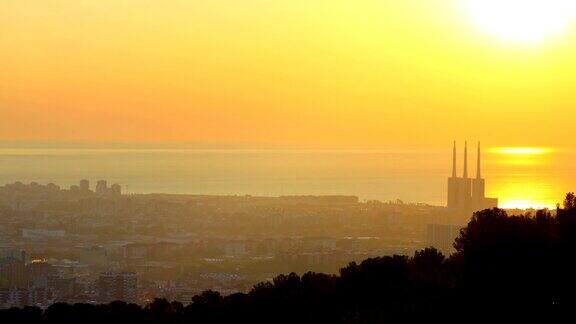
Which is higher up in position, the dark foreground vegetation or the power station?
the power station

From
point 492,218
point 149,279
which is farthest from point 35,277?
point 492,218

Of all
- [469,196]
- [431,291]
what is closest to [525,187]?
[469,196]

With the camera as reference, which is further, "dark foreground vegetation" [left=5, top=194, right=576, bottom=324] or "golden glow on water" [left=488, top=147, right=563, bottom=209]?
"golden glow on water" [left=488, top=147, right=563, bottom=209]

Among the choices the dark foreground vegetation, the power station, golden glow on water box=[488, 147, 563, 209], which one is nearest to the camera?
the dark foreground vegetation

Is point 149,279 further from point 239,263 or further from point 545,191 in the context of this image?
point 545,191

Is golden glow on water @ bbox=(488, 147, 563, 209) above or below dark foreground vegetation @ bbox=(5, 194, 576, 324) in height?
above

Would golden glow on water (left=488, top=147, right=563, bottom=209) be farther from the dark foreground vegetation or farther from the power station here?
the dark foreground vegetation

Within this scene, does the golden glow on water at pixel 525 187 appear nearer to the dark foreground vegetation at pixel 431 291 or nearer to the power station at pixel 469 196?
the power station at pixel 469 196

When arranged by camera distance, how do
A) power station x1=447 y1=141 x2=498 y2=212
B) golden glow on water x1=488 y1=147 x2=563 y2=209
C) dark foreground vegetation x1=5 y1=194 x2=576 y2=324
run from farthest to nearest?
golden glow on water x1=488 y1=147 x2=563 y2=209
power station x1=447 y1=141 x2=498 y2=212
dark foreground vegetation x1=5 y1=194 x2=576 y2=324

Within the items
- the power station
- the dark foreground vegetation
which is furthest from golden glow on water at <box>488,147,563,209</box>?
the dark foreground vegetation
